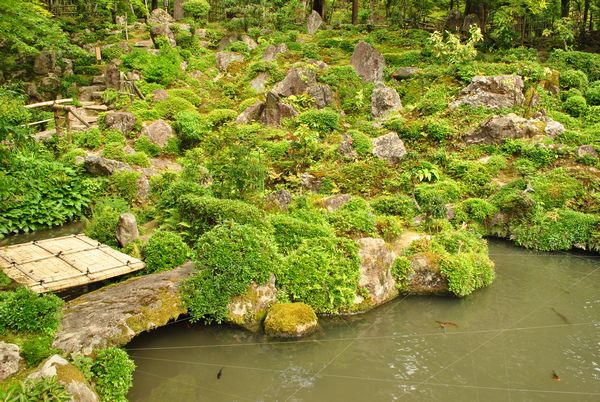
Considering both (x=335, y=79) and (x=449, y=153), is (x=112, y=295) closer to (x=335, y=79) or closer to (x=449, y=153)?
(x=449, y=153)

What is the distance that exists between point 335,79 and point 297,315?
52.6 feet

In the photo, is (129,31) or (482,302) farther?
(129,31)

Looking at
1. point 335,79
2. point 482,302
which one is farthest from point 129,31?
point 482,302

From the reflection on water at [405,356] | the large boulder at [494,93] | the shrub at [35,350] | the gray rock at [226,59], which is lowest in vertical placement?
the reflection on water at [405,356]

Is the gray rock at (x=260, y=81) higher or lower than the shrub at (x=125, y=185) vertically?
higher

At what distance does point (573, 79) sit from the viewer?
22984mm

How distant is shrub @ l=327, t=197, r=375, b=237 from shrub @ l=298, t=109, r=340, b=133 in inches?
315

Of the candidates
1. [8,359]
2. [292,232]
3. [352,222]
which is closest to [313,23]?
[352,222]

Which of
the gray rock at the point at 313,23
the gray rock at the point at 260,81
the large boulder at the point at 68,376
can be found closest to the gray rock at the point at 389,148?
the gray rock at the point at 260,81

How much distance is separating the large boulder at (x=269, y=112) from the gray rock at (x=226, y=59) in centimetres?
726

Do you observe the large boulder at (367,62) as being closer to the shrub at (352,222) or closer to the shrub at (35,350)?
the shrub at (352,222)

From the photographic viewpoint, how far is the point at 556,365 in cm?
973

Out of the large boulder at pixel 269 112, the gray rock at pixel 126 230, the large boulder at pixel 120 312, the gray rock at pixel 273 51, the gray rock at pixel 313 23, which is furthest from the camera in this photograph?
the gray rock at pixel 313 23

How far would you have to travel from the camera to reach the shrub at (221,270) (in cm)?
1031
